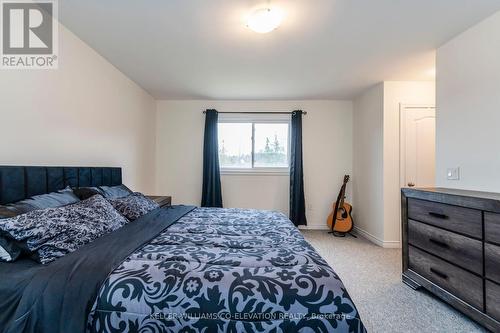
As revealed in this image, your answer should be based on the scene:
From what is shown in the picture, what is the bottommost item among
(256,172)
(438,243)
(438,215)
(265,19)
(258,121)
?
(438,243)

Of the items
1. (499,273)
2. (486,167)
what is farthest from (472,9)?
(499,273)

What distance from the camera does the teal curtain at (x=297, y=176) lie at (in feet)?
14.3

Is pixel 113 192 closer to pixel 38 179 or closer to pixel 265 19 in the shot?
pixel 38 179

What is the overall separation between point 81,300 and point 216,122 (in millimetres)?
3660

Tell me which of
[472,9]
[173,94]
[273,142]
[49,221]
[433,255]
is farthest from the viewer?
[273,142]

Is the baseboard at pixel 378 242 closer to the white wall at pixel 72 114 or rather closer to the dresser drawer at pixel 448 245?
the dresser drawer at pixel 448 245

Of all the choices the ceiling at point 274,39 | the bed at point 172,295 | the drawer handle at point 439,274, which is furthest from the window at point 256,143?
the bed at point 172,295

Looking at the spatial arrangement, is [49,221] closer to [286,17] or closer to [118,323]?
[118,323]

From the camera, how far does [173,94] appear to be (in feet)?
14.0

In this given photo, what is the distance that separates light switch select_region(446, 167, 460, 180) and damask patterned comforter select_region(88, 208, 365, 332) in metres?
1.97

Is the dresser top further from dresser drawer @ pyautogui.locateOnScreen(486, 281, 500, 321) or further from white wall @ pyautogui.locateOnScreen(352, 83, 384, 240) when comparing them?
white wall @ pyautogui.locateOnScreen(352, 83, 384, 240)

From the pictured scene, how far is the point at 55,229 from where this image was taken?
1.35 m

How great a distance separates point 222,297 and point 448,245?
1912 millimetres

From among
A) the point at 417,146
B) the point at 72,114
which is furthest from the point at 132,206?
the point at 417,146
